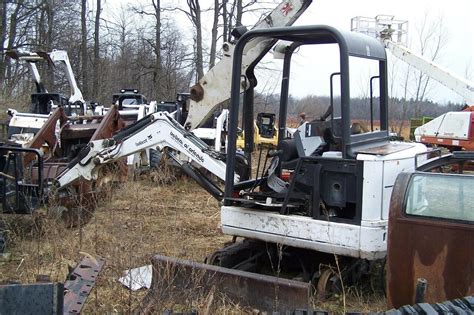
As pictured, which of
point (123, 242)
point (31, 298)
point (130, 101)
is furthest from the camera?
point (130, 101)

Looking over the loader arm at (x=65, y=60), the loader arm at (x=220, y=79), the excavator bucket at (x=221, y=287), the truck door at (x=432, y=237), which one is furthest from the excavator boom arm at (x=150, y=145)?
the loader arm at (x=65, y=60)

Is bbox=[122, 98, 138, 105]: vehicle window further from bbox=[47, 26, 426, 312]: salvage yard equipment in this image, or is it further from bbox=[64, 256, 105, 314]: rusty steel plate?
bbox=[64, 256, 105, 314]: rusty steel plate

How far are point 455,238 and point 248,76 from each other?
3.13 meters

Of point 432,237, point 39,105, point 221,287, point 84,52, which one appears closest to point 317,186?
point 221,287

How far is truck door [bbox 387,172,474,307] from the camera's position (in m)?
3.53

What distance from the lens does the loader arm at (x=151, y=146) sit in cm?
682

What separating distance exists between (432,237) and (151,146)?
162 inches

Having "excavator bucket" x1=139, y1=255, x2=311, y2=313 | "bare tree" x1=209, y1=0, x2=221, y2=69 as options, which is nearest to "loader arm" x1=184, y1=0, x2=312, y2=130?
"excavator bucket" x1=139, y1=255, x2=311, y2=313

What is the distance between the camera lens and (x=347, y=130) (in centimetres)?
493

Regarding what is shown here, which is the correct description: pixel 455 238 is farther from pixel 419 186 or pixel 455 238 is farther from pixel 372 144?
pixel 372 144

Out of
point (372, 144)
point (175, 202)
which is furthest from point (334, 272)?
point (175, 202)

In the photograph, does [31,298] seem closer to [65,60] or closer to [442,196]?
[442,196]

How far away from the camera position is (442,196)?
372 centimetres

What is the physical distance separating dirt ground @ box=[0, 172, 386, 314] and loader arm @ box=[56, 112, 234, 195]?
771mm
